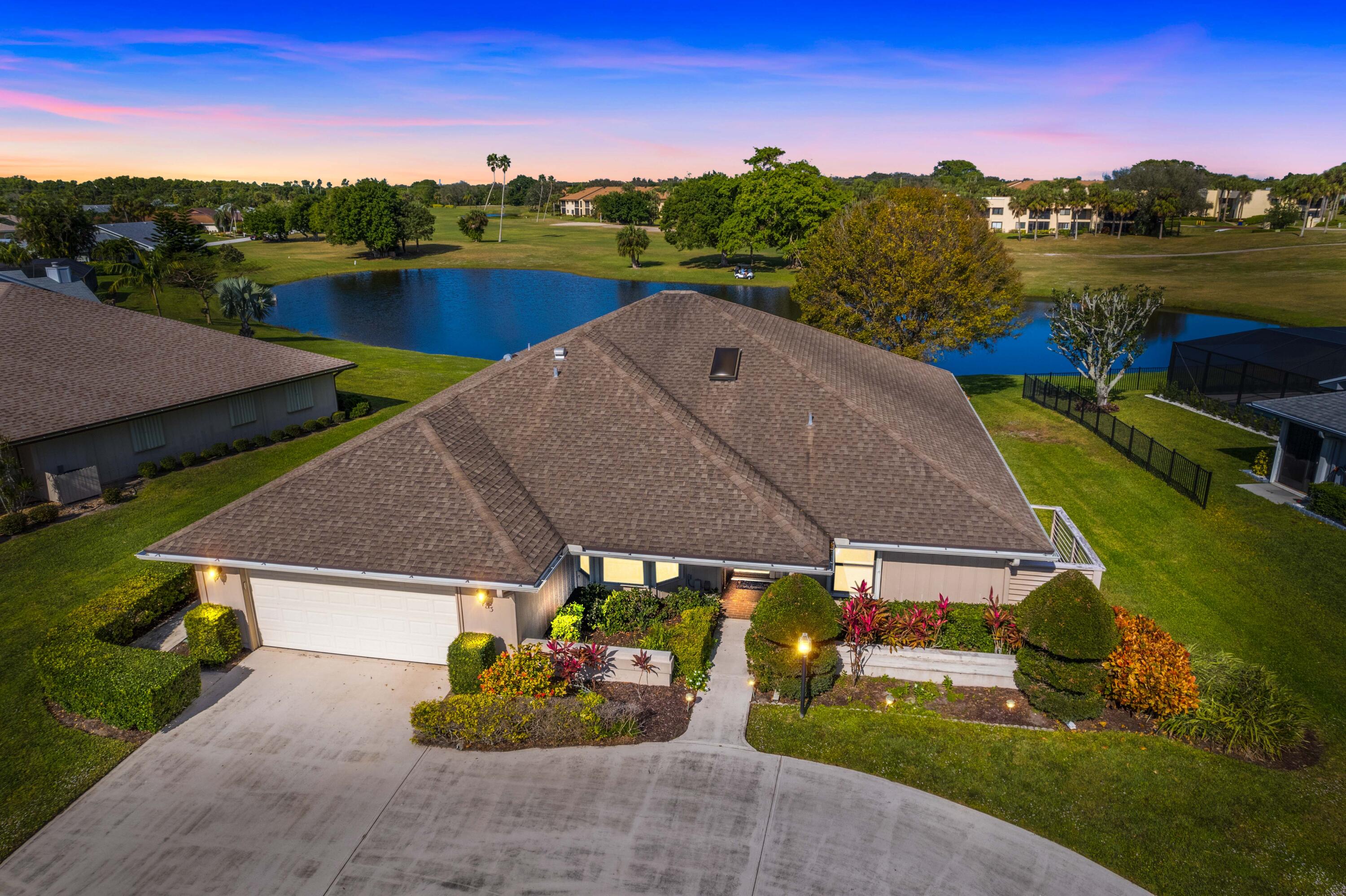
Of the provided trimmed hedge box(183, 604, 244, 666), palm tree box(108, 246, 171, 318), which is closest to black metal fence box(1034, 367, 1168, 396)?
trimmed hedge box(183, 604, 244, 666)

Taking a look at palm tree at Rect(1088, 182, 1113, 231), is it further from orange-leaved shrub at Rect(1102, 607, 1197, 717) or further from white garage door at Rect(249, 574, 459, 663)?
white garage door at Rect(249, 574, 459, 663)

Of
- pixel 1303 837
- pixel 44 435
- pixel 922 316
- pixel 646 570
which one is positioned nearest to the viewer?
pixel 1303 837

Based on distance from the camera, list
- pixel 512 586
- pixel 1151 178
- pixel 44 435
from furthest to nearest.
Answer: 1. pixel 1151 178
2. pixel 44 435
3. pixel 512 586

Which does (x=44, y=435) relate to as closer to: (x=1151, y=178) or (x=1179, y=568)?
(x=1179, y=568)

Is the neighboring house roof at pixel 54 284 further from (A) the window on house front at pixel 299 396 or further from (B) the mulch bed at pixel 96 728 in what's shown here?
(B) the mulch bed at pixel 96 728

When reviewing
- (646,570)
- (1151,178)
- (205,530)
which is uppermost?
(1151,178)

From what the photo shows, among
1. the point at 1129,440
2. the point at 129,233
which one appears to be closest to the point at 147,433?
the point at 1129,440

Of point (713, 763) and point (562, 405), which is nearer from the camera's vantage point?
point (713, 763)

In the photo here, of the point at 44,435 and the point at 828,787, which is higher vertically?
the point at 44,435

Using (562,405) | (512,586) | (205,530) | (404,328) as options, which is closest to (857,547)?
(512,586)
